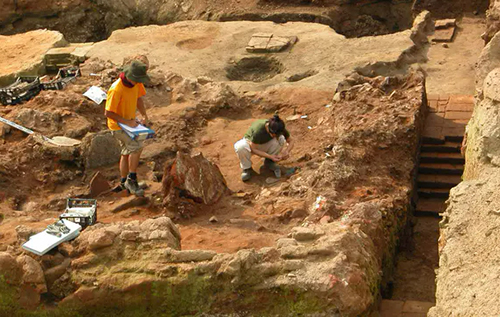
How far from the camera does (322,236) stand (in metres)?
5.98

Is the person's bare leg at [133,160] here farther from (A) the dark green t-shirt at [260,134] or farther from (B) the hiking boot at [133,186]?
(A) the dark green t-shirt at [260,134]

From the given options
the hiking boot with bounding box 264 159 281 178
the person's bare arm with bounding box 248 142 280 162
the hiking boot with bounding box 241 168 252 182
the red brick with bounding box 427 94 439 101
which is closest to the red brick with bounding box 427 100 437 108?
the red brick with bounding box 427 94 439 101

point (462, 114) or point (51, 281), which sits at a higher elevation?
point (462, 114)

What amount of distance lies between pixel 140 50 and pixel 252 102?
9.92 feet

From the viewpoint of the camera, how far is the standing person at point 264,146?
8391mm

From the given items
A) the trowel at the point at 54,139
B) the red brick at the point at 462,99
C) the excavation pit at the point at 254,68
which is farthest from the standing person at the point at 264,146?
the excavation pit at the point at 254,68

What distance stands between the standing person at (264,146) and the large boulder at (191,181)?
61cm

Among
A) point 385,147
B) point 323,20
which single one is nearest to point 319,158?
point 385,147

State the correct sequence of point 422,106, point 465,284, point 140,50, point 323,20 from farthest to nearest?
point 323,20
point 140,50
point 422,106
point 465,284

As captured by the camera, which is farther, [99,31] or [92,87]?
[99,31]

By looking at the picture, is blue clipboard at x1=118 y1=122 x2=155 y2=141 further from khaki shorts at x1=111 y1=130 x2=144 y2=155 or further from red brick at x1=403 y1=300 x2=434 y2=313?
red brick at x1=403 y1=300 x2=434 y2=313

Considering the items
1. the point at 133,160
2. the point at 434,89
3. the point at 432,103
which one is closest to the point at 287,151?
the point at 133,160

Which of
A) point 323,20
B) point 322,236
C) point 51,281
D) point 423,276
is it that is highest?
point 323,20

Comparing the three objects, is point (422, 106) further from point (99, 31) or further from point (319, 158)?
point (99, 31)
